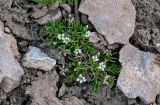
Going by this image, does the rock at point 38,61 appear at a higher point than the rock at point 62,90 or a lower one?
higher

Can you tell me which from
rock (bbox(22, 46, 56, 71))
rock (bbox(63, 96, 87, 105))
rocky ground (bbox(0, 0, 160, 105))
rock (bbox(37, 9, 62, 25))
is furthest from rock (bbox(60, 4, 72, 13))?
rock (bbox(63, 96, 87, 105))

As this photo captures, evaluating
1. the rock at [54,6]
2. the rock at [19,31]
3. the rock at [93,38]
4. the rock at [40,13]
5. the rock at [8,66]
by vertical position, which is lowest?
the rock at [8,66]

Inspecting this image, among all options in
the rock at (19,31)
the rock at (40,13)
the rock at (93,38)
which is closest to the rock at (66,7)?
the rock at (40,13)

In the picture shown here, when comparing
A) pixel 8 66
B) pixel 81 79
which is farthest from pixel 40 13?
pixel 81 79

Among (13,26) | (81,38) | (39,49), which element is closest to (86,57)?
(81,38)

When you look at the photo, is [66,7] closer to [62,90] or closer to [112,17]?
[112,17]

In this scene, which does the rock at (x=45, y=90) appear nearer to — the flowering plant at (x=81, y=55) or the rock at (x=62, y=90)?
the rock at (x=62, y=90)
